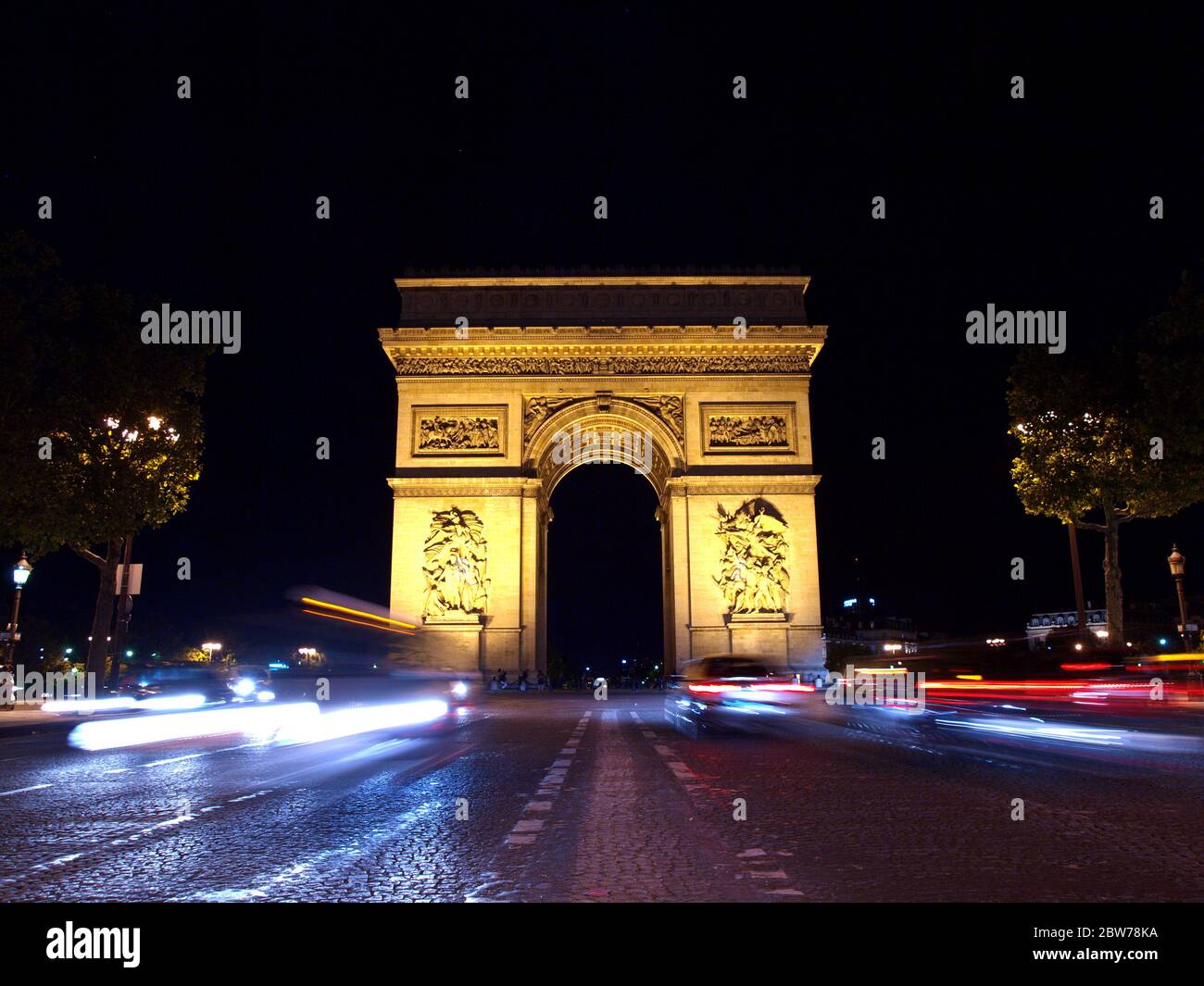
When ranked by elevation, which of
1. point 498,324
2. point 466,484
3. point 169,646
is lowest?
point 169,646

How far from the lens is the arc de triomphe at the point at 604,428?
38.8 m

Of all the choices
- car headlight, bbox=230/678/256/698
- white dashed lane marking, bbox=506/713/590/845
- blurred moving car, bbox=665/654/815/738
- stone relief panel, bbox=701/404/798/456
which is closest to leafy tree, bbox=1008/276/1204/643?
stone relief panel, bbox=701/404/798/456

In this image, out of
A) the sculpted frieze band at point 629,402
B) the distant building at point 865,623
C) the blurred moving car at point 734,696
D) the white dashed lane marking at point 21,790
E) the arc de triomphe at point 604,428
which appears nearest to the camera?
the white dashed lane marking at point 21,790

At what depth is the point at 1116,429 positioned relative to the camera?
30.2m

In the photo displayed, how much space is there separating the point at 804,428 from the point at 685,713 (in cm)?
2294

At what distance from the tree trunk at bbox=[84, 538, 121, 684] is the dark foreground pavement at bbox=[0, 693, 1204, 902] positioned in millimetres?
16148

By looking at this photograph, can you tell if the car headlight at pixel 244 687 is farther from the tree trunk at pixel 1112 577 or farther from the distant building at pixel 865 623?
the distant building at pixel 865 623

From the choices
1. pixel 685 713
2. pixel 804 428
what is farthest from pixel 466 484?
pixel 685 713

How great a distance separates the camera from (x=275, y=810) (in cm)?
736

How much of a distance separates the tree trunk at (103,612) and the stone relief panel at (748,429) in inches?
880

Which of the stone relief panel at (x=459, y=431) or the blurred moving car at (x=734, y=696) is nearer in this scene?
the blurred moving car at (x=734, y=696)

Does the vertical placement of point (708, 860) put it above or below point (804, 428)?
below

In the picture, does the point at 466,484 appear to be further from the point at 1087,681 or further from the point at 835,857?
the point at 835,857

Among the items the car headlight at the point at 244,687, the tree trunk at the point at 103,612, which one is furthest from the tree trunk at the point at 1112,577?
the tree trunk at the point at 103,612
